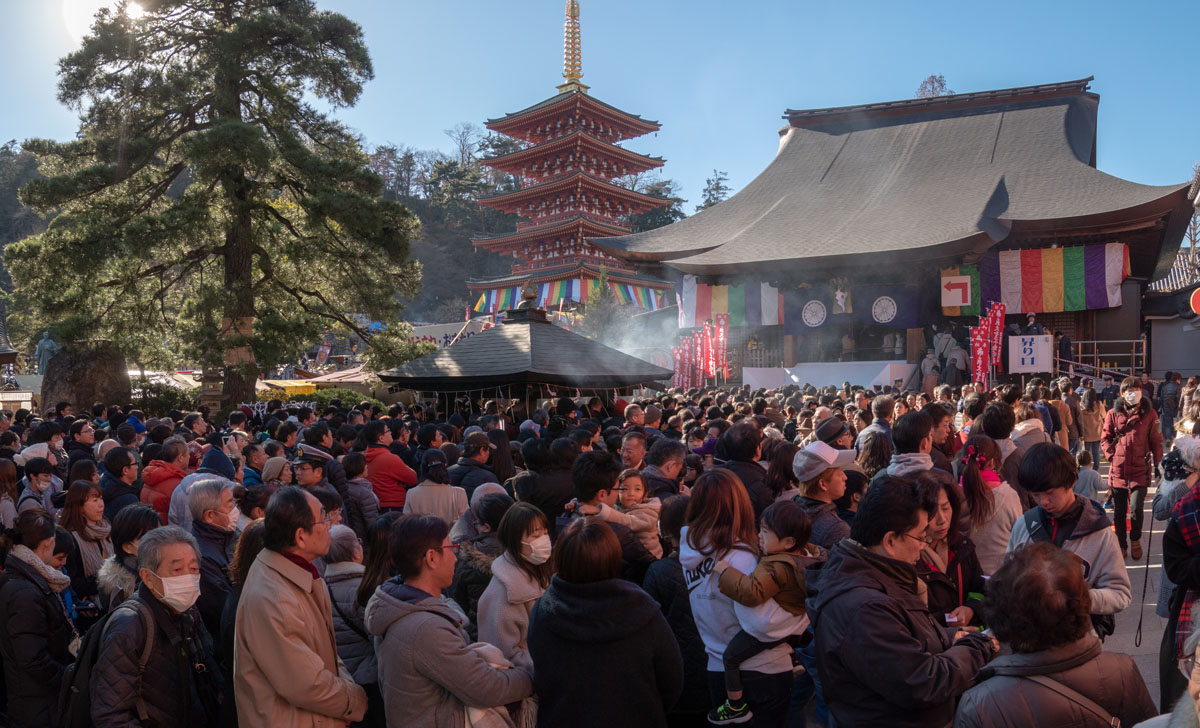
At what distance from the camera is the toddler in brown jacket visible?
8.16 ft

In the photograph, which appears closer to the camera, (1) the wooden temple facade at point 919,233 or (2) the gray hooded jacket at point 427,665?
(2) the gray hooded jacket at point 427,665

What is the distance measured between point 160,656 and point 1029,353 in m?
17.6

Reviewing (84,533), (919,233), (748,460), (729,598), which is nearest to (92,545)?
(84,533)

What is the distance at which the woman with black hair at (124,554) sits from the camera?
2898 millimetres

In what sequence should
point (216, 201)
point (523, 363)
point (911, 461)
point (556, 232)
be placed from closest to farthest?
1. point (911, 461)
2. point (523, 363)
3. point (216, 201)
4. point (556, 232)

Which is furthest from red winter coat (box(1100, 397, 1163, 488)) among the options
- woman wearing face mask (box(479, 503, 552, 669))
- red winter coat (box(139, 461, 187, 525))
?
red winter coat (box(139, 461, 187, 525))

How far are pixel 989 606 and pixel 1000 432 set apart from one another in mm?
2732

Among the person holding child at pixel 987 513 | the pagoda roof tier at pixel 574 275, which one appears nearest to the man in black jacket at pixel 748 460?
the person holding child at pixel 987 513

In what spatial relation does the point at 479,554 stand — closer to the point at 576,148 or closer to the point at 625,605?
the point at 625,605

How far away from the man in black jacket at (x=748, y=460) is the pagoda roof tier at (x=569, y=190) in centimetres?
2849

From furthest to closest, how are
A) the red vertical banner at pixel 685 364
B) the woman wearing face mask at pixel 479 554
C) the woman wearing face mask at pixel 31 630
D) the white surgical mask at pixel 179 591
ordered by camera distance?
the red vertical banner at pixel 685 364 → the woman wearing face mask at pixel 479 554 → the woman wearing face mask at pixel 31 630 → the white surgical mask at pixel 179 591

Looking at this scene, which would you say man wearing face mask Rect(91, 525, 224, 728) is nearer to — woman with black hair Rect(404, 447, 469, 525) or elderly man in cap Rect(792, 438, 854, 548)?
woman with black hair Rect(404, 447, 469, 525)

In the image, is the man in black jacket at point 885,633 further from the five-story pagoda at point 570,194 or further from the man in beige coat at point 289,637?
the five-story pagoda at point 570,194

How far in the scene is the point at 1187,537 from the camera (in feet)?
8.82
